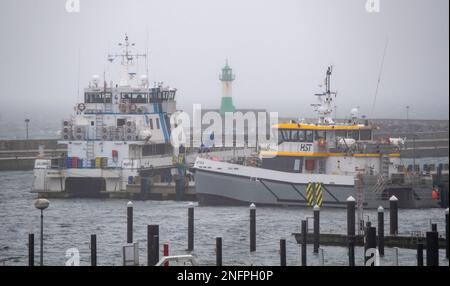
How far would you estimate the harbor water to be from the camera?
4991 centimetres

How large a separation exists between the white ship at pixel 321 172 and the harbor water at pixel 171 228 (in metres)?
0.84

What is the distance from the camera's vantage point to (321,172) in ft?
216

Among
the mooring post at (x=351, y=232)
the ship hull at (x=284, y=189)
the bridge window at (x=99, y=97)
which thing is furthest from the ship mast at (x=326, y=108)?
the mooring post at (x=351, y=232)

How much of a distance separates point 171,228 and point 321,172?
10.0 metres

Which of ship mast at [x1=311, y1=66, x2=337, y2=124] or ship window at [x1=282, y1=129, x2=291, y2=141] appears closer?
ship window at [x1=282, y1=129, x2=291, y2=141]

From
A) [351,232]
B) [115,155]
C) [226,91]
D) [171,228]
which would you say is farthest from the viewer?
[226,91]

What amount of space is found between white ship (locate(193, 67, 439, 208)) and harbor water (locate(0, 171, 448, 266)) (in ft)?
2.75

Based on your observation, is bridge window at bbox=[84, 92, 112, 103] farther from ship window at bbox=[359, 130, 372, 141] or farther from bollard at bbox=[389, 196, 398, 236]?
bollard at bbox=[389, 196, 398, 236]

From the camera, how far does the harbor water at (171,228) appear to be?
4991 cm

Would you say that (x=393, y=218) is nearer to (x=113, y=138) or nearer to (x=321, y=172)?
(x=321, y=172)

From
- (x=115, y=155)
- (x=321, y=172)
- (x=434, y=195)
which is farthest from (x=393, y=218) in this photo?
(x=115, y=155)

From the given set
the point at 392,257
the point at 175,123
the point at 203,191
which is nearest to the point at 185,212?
the point at 203,191

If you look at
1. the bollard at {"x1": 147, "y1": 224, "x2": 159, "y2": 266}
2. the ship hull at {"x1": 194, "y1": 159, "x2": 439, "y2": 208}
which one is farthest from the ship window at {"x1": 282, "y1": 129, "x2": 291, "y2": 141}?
the bollard at {"x1": 147, "y1": 224, "x2": 159, "y2": 266}
